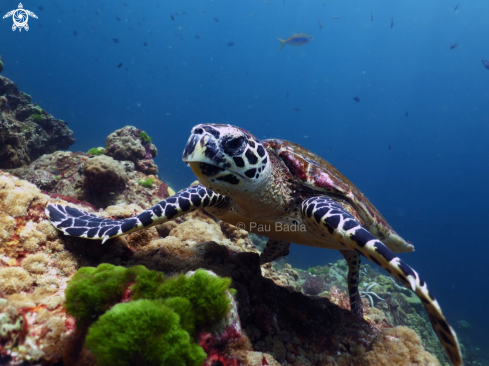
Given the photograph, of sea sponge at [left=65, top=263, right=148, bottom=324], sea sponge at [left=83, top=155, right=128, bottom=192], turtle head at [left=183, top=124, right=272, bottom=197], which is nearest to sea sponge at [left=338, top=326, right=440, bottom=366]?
turtle head at [left=183, top=124, right=272, bottom=197]

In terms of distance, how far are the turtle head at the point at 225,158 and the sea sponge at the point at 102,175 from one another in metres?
3.75

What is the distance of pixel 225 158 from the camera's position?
7.00ft

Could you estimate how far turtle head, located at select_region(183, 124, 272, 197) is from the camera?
2.06 meters

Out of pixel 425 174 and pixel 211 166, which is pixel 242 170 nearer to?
pixel 211 166

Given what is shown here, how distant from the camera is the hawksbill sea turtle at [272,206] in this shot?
6.13ft

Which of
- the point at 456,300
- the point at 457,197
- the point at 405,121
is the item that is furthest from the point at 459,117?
the point at 456,300

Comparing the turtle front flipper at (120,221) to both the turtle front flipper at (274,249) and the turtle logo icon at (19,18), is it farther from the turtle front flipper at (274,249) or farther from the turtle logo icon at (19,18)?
the turtle logo icon at (19,18)

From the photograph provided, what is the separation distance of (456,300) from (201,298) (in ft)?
162

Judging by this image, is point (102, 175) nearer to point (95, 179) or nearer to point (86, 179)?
point (95, 179)

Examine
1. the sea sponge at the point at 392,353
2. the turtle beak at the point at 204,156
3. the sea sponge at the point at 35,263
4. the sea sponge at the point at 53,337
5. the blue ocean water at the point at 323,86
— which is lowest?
the sea sponge at the point at 53,337

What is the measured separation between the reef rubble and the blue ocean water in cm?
5967

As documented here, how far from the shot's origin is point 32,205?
6.91 ft

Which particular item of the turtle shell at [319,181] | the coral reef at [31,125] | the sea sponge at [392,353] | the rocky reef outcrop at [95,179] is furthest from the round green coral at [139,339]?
the coral reef at [31,125]

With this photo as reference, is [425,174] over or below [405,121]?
below
